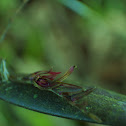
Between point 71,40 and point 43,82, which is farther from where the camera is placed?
point 71,40

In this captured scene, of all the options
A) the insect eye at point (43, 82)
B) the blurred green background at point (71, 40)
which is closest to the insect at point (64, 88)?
the insect eye at point (43, 82)

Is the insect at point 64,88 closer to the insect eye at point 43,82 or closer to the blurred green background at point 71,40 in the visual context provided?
the insect eye at point 43,82

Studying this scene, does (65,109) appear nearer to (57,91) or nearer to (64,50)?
(57,91)

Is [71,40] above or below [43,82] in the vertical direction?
above

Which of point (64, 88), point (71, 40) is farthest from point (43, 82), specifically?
point (71, 40)

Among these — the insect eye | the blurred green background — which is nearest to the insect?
the insect eye

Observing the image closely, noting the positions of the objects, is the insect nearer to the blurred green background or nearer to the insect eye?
the insect eye

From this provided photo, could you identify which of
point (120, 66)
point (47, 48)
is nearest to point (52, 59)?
point (47, 48)

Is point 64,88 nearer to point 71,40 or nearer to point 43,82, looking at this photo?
point 43,82
